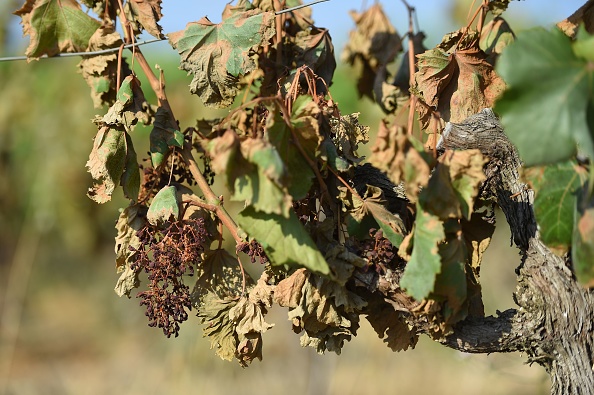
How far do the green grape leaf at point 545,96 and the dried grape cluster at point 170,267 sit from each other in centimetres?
74

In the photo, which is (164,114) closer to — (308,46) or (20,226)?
(308,46)

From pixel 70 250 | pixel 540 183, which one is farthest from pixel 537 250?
pixel 70 250

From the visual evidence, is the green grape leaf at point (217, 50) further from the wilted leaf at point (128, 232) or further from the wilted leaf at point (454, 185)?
the wilted leaf at point (454, 185)

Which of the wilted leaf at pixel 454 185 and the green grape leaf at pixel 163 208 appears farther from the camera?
the green grape leaf at pixel 163 208

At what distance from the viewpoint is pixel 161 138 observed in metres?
1.51

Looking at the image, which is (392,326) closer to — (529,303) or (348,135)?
(529,303)

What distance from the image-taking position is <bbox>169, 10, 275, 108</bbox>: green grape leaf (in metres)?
1.45

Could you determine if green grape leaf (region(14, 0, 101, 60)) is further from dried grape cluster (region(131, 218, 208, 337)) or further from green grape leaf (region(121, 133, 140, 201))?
dried grape cluster (region(131, 218, 208, 337))

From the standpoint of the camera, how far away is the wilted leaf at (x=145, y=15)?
5.31ft

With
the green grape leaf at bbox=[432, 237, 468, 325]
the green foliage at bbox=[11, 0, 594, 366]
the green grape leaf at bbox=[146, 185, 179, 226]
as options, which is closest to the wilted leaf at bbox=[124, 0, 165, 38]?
the green foliage at bbox=[11, 0, 594, 366]

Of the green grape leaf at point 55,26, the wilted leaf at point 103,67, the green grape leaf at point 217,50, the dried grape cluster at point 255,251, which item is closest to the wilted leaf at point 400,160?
the dried grape cluster at point 255,251

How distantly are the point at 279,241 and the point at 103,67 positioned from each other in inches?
31.4

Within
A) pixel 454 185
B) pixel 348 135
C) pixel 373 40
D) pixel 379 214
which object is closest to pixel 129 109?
pixel 348 135

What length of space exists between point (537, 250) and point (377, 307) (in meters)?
0.34
